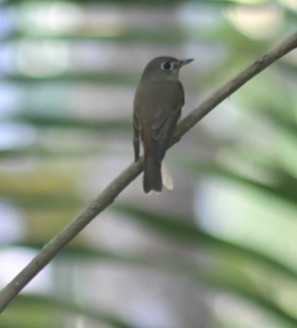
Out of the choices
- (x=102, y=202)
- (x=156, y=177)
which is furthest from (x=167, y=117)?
(x=102, y=202)

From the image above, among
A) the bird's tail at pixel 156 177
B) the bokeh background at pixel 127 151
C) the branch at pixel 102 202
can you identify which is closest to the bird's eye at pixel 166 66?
the bokeh background at pixel 127 151

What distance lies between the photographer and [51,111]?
1146 mm

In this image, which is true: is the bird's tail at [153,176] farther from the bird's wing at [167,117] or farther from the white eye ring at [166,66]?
the white eye ring at [166,66]

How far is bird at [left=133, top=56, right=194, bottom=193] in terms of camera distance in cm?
125

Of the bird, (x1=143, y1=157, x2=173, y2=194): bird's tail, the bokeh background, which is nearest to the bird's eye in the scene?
the bird

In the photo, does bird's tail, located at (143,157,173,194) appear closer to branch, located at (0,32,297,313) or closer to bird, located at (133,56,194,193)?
bird, located at (133,56,194,193)

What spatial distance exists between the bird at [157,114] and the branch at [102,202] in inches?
10.8

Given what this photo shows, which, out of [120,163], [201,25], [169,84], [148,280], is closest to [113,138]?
[169,84]

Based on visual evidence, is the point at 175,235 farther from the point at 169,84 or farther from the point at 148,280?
the point at 148,280

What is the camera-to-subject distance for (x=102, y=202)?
2.56ft

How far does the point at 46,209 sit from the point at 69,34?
21cm

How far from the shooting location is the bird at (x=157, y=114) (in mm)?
1250

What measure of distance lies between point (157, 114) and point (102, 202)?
0.65 metres

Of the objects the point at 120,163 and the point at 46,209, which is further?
the point at 120,163
